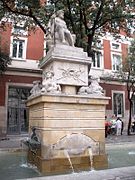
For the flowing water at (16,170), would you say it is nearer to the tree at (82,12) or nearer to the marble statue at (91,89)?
the marble statue at (91,89)

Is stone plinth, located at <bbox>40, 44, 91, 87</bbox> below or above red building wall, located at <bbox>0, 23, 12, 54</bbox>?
below

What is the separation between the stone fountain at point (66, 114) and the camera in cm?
717

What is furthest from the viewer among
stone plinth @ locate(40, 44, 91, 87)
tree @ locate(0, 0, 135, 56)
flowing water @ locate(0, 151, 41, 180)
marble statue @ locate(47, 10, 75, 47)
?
tree @ locate(0, 0, 135, 56)

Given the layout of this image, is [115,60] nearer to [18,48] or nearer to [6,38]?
[18,48]

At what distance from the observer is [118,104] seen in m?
30.2

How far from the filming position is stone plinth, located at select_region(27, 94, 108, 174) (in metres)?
7.11

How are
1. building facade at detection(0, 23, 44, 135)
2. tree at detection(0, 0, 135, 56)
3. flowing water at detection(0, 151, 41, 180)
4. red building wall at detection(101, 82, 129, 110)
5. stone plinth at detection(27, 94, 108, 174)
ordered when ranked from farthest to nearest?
red building wall at detection(101, 82, 129, 110), building facade at detection(0, 23, 44, 135), tree at detection(0, 0, 135, 56), stone plinth at detection(27, 94, 108, 174), flowing water at detection(0, 151, 41, 180)

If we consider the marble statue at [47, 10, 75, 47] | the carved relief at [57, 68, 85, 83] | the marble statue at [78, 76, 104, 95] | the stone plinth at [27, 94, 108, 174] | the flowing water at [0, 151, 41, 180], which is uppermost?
the marble statue at [47, 10, 75, 47]

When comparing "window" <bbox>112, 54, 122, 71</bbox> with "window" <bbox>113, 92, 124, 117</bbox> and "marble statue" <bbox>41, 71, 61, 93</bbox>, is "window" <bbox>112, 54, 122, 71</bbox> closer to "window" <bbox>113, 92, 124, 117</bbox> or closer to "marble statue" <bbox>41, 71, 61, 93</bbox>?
"window" <bbox>113, 92, 124, 117</bbox>

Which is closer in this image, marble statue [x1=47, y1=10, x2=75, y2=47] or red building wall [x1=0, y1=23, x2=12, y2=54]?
marble statue [x1=47, y1=10, x2=75, y2=47]

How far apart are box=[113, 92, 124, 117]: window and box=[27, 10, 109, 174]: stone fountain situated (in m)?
21.9

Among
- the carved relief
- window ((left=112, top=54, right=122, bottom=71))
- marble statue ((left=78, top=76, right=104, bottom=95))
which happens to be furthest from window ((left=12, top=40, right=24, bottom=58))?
marble statue ((left=78, top=76, right=104, bottom=95))

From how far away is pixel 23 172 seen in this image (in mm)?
6977

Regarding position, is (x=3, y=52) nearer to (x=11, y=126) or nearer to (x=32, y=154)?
(x=11, y=126)
